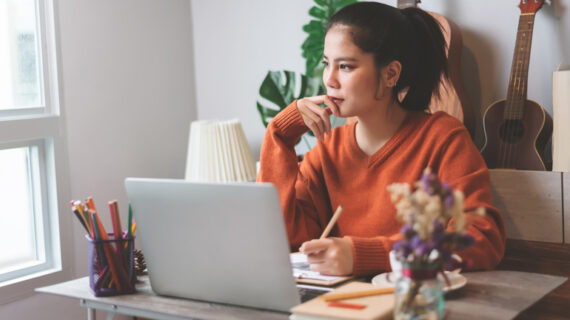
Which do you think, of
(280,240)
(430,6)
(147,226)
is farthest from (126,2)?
(280,240)

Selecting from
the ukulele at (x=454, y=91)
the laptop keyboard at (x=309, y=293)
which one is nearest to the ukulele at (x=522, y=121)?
the ukulele at (x=454, y=91)

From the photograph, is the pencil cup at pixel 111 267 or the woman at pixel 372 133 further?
the woman at pixel 372 133

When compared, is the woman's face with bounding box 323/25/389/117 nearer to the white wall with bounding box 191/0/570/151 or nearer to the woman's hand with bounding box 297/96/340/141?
the woman's hand with bounding box 297/96/340/141

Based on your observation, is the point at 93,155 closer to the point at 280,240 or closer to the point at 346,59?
the point at 346,59

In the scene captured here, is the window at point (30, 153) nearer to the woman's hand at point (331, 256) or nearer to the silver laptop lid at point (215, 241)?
the silver laptop lid at point (215, 241)

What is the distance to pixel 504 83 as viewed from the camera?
7.34 feet

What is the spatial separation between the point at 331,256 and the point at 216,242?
25cm

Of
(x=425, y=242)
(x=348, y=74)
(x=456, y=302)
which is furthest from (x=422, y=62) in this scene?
(x=425, y=242)

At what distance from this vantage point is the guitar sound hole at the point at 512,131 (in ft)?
6.65

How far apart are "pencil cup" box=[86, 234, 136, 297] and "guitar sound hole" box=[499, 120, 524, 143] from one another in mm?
1242

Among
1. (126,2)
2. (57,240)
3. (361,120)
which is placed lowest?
(57,240)

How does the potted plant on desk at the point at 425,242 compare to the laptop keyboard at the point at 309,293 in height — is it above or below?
above

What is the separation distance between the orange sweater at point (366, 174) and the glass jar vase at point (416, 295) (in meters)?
0.46

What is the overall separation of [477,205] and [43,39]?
5.89ft
